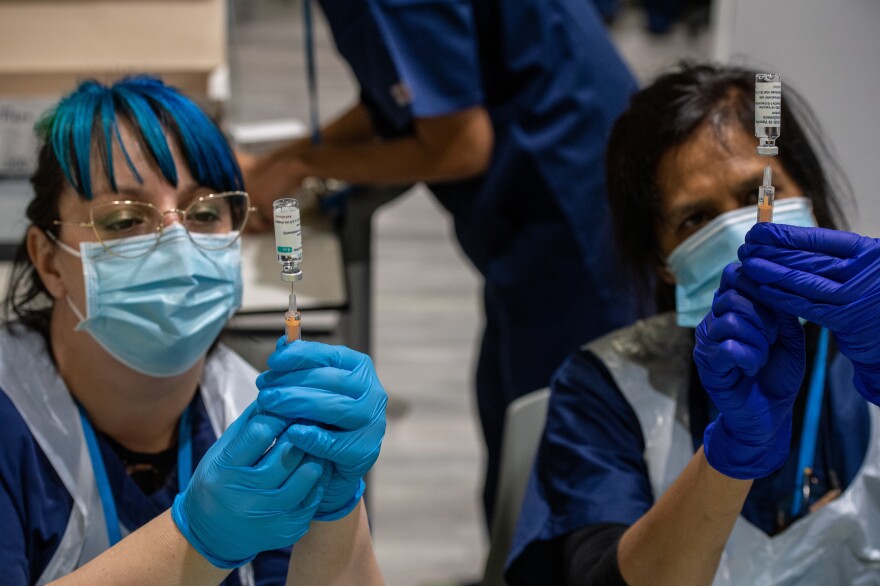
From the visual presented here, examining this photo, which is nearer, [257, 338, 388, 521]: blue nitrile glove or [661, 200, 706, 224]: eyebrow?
[257, 338, 388, 521]: blue nitrile glove

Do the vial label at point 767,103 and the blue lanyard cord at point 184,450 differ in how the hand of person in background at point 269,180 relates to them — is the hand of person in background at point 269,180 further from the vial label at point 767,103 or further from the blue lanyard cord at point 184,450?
the vial label at point 767,103

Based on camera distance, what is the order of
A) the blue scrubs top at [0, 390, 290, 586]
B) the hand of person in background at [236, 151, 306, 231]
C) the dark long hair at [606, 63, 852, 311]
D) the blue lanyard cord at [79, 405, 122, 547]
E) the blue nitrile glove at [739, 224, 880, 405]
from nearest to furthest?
the blue nitrile glove at [739, 224, 880, 405] → the blue scrubs top at [0, 390, 290, 586] → the blue lanyard cord at [79, 405, 122, 547] → the dark long hair at [606, 63, 852, 311] → the hand of person in background at [236, 151, 306, 231]

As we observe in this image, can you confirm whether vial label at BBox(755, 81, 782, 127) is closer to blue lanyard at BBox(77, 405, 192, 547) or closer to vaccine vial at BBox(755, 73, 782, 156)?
vaccine vial at BBox(755, 73, 782, 156)

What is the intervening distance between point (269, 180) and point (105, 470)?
3.83ft

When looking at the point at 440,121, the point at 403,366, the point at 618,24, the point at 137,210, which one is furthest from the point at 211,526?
the point at 618,24

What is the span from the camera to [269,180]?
7.71 feet

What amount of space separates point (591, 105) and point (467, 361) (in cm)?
150

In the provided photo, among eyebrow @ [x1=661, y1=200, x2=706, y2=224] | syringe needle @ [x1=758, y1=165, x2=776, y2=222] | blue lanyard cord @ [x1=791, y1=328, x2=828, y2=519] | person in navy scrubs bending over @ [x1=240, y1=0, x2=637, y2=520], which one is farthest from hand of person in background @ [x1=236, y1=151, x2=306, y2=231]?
syringe needle @ [x1=758, y1=165, x2=776, y2=222]

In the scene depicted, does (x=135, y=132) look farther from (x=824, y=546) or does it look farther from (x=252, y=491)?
(x=824, y=546)

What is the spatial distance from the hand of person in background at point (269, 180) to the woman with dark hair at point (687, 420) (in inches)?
39.6

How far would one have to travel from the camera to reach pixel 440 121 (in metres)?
2.15

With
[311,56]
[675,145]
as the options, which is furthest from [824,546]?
[311,56]

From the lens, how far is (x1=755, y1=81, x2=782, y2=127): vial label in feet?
3.37

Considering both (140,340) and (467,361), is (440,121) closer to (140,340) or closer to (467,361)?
(140,340)
